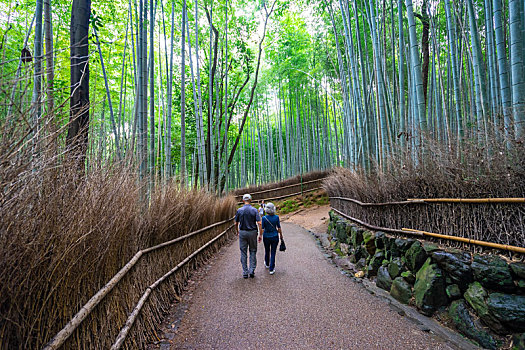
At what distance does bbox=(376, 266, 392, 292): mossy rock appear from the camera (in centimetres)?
314

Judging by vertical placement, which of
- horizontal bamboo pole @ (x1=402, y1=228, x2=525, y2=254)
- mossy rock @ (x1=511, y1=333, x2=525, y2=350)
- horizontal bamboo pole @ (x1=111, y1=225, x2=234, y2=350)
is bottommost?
mossy rock @ (x1=511, y1=333, x2=525, y2=350)

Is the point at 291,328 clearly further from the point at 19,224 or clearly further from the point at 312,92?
the point at 312,92

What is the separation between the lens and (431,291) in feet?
7.83

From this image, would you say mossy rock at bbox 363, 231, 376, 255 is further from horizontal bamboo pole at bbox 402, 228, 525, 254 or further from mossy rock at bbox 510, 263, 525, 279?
mossy rock at bbox 510, 263, 525, 279

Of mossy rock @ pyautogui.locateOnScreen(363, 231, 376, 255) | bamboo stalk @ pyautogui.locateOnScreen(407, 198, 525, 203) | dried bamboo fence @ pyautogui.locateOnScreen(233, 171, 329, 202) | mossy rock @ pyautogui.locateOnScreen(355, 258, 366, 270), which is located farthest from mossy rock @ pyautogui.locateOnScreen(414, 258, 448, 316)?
dried bamboo fence @ pyautogui.locateOnScreen(233, 171, 329, 202)

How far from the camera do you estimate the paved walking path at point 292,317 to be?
213 cm

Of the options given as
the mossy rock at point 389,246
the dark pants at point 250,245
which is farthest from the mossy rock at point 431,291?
the dark pants at point 250,245

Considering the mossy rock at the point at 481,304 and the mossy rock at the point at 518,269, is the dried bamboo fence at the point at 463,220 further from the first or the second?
the mossy rock at the point at 481,304

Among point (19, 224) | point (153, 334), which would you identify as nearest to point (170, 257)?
point (153, 334)

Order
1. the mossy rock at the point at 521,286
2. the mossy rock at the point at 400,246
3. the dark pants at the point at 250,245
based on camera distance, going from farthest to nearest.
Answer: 1. the dark pants at the point at 250,245
2. the mossy rock at the point at 400,246
3. the mossy rock at the point at 521,286

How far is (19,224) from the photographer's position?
1.01m

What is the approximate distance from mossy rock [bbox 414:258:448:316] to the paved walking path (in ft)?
0.72

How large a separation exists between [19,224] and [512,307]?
105 inches

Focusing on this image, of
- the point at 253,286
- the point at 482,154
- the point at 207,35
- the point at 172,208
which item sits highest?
the point at 207,35
